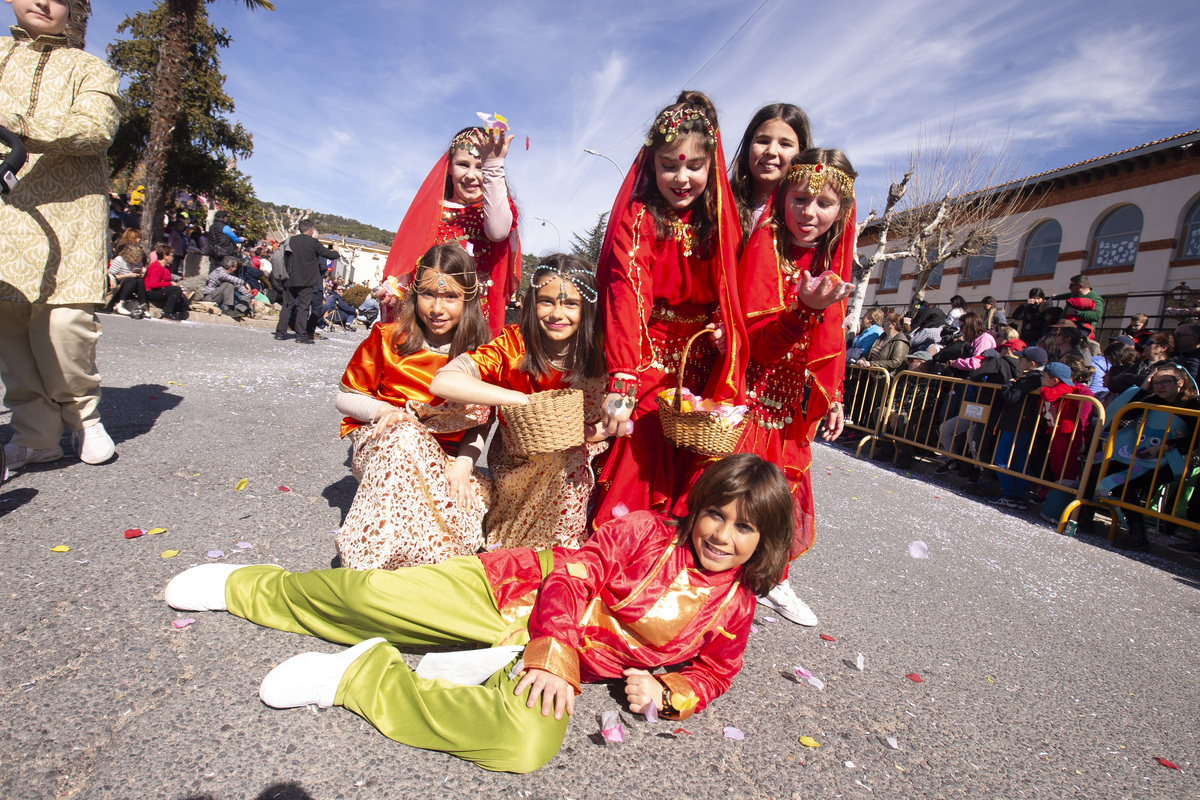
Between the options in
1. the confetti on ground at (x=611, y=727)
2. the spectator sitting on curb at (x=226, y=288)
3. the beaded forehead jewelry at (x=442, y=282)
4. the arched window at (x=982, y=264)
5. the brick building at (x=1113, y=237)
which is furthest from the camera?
the arched window at (x=982, y=264)

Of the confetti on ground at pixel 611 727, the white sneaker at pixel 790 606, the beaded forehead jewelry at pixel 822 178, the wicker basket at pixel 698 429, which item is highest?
the beaded forehead jewelry at pixel 822 178

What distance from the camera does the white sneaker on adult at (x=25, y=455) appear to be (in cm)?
277

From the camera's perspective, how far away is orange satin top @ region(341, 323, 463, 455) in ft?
8.16

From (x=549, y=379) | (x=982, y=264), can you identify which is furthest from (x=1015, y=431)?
(x=982, y=264)

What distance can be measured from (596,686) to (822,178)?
1.93m

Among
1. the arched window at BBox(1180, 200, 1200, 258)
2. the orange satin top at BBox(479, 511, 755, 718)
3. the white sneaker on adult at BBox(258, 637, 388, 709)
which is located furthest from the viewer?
the arched window at BBox(1180, 200, 1200, 258)

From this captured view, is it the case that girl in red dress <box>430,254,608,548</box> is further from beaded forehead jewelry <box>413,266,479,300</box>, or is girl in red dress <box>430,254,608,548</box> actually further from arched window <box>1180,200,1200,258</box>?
arched window <box>1180,200,1200,258</box>

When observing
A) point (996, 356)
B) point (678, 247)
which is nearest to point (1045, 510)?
point (996, 356)

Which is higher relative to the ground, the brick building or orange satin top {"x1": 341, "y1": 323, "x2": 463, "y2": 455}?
the brick building

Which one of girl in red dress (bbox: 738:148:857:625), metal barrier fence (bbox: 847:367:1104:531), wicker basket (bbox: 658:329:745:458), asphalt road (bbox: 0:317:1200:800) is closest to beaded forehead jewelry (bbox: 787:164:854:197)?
girl in red dress (bbox: 738:148:857:625)

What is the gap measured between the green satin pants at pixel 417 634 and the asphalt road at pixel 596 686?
5 cm

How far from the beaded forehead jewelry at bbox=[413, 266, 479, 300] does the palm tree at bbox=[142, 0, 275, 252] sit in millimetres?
13709

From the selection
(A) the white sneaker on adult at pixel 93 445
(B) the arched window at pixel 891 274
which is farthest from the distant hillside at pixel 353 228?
(A) the white sneaker on adult at pixel 93 445

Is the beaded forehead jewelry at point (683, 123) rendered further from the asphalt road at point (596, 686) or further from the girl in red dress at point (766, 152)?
the asphalt road at point (596, 686)
